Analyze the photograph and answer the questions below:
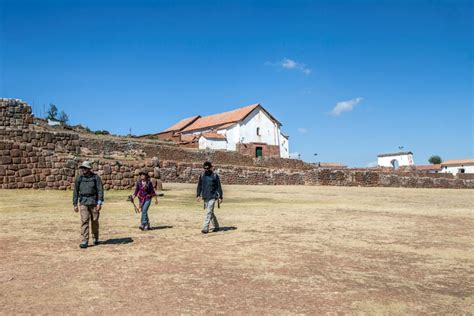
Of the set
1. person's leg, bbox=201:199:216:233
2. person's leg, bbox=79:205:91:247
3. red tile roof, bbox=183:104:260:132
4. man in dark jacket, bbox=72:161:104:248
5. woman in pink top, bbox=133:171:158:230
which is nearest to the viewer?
person's leg, bbox=79:205:91:247

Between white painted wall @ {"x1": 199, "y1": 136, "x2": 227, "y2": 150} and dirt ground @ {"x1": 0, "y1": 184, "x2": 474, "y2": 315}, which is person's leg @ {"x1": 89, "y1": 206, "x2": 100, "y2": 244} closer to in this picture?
dirt ground @ {"x1": 0, "y1": 184, "x2": 474, "y2": 315}

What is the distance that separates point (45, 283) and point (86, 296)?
0.79m

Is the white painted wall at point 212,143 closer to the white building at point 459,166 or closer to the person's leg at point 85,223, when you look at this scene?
the person's leg at point 85,223

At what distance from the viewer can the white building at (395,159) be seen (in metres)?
63.5

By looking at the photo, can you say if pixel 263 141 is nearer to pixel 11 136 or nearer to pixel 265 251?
pixel 11 136

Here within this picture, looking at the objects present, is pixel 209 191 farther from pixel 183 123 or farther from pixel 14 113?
pixel 183 123

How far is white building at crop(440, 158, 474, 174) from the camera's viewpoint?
248 feet

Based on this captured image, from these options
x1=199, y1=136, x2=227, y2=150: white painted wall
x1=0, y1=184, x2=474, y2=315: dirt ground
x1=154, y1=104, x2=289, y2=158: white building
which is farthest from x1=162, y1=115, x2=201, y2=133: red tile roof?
x1=0, y1=184, x2=474, y2=315: dirt ground

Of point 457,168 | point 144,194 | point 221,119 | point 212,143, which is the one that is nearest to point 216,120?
point 221,119

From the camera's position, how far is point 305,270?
561 centimetres

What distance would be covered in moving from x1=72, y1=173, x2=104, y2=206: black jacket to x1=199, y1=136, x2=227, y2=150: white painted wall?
138 ft

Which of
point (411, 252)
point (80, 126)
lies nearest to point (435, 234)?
point (411, 252)

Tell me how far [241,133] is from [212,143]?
5980 mm

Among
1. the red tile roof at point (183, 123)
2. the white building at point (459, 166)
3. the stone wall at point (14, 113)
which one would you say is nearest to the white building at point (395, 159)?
the white building at point (459, 166)
